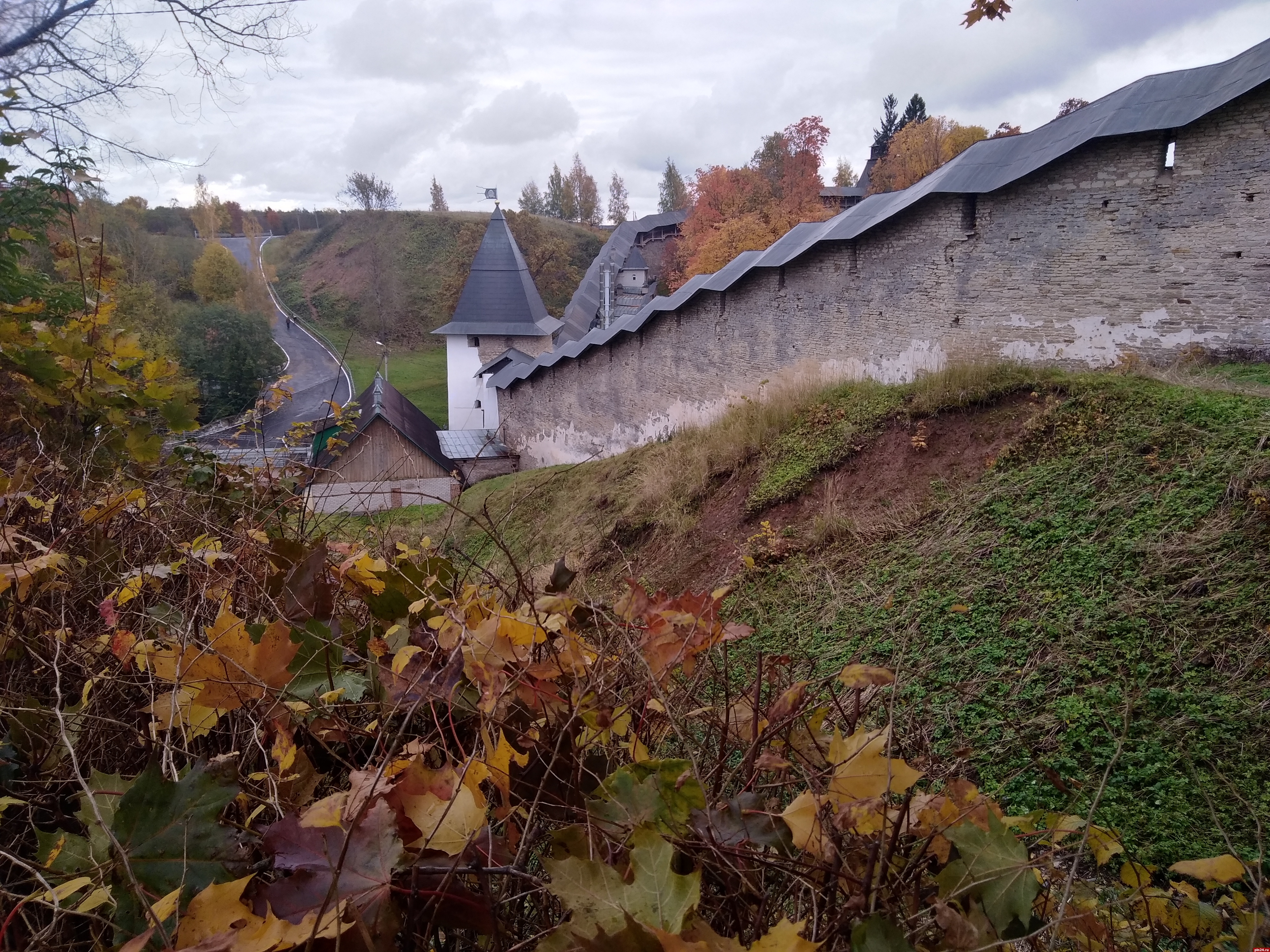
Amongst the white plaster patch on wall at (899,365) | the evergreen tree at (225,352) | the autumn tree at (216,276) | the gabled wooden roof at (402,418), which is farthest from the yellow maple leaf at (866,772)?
the autumn tree at (216,276)

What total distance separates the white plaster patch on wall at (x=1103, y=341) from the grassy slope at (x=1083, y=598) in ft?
2.69

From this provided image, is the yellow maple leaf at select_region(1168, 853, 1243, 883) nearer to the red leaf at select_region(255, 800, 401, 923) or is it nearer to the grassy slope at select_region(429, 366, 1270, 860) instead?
the grassy slope at select_region(429, 366, 1270, 860)

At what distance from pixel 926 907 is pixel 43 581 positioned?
1585 mm

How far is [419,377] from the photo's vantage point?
118 ft

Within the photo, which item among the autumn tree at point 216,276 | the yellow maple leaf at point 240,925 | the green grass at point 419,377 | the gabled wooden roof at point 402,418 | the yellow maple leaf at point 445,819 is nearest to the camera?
the yellow maple leaf at point 240,925

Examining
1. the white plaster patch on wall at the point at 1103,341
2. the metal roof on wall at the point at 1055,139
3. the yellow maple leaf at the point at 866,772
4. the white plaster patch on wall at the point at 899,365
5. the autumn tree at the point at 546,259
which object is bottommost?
the yellow maple leaf at the point at 866,772

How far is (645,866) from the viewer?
768mm

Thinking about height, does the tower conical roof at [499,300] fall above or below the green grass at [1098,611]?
above

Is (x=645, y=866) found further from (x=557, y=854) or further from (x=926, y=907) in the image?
(x=926, y=907)

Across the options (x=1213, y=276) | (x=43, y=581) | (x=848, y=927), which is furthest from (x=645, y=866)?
(x=1213, y=276)

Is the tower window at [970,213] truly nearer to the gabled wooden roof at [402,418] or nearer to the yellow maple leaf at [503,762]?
the yellow maple leaf at [503,762]

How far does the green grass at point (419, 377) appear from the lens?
31750 millimetres

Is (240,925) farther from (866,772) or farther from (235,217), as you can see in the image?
(235,217)

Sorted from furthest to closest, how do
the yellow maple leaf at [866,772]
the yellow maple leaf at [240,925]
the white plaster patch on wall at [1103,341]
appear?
the white plaster patch on wall at [1103,341] → the yellow maple leaf at [866,772] → the yellow maple leaf at [240,925]
